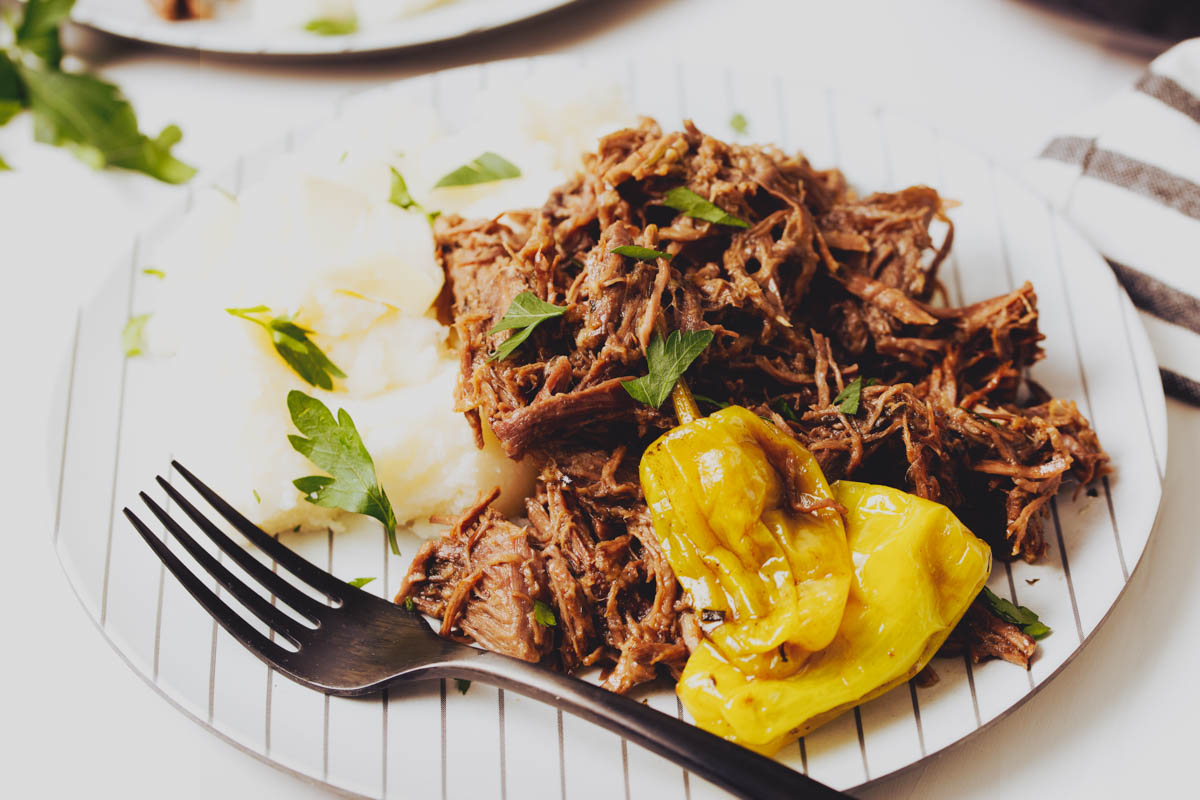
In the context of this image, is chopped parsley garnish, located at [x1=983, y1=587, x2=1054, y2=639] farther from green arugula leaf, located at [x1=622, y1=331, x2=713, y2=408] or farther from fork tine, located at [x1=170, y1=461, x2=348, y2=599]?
fork tine, located at [x1=170, y1=461, x2=348, y2=599]

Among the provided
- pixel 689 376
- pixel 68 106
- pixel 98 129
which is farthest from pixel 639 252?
pixel 68 106

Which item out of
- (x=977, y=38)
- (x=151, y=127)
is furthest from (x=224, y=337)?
(x=977, y=38)

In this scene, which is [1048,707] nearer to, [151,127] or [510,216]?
[510,216]

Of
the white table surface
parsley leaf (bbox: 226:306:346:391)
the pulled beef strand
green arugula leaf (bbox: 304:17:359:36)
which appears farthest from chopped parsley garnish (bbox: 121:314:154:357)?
green arugula leaf (bbox: 304:17:359:36)

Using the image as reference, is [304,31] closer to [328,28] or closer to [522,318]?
[328,28]

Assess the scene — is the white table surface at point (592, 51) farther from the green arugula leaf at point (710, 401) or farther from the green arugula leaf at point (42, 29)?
the green arugula leaf at point (710, 401)

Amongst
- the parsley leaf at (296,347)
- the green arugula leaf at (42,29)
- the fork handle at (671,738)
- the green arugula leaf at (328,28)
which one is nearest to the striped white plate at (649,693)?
the fork handle at (671,738)
